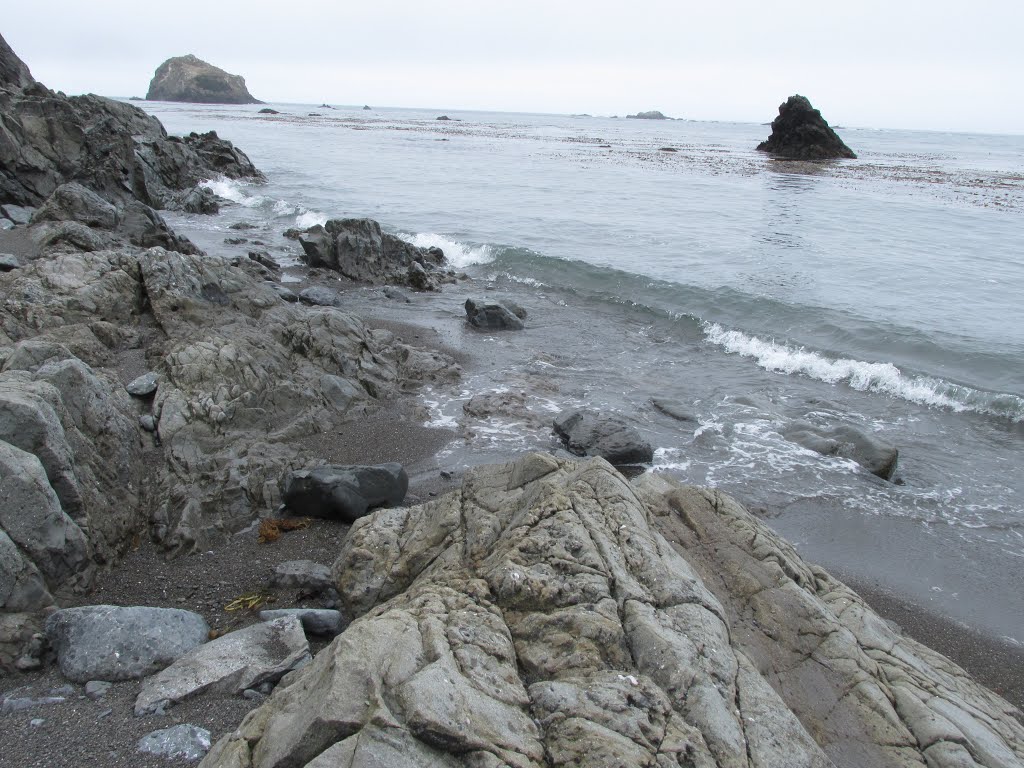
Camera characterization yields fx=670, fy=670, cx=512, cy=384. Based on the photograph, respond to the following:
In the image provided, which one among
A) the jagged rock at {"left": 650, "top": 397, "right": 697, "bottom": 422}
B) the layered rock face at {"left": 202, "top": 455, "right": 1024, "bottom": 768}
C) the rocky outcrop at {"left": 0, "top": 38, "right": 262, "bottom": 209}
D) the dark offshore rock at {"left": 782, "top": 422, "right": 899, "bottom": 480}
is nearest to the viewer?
the layered rock face at {"left": 202, "top": 455, "right": 1024, "bottom": 768}

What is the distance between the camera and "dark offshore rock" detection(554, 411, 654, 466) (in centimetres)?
1029

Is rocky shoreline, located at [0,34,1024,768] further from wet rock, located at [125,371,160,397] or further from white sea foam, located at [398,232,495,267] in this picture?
white sea foam, located at [398,232,495,267]

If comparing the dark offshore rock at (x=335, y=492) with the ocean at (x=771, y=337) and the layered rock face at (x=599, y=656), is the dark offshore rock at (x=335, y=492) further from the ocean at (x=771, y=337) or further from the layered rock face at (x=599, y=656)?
the ocean at (x=771, y=337)

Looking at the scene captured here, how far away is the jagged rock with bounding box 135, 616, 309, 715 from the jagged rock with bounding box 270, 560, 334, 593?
1.03 metres

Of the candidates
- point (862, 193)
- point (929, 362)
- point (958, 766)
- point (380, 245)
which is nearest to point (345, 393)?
point (958, 766)

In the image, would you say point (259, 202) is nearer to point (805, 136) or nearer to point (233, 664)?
point (233, 664)

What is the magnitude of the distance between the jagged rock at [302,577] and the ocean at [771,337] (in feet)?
11.2

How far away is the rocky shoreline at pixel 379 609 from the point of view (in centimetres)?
366

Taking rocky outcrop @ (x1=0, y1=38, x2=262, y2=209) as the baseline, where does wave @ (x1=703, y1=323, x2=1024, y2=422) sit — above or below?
below

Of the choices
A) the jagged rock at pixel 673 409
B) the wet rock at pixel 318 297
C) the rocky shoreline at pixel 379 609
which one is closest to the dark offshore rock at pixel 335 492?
the rocky shoreline at pixel 379 609

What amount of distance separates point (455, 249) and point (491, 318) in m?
9.48

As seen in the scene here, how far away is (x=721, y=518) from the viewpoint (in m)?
6.17

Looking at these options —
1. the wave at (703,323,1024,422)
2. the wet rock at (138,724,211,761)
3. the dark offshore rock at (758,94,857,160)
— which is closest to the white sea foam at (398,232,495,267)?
the wave at (703,323,1024,422)

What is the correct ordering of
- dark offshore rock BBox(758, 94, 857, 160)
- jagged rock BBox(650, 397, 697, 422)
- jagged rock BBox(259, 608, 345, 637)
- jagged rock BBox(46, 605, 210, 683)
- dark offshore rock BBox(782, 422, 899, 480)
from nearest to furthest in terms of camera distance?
jagged rock BBox(46, 605, 210, 683), jagged rock BBox(259, 608, 345, 637), dark offshore rock BBox(782, 422, 899, 480), jagged rock BBox(650, 397, 697, 422), dark offshore rock BBox(758, 94, 857, 160)
